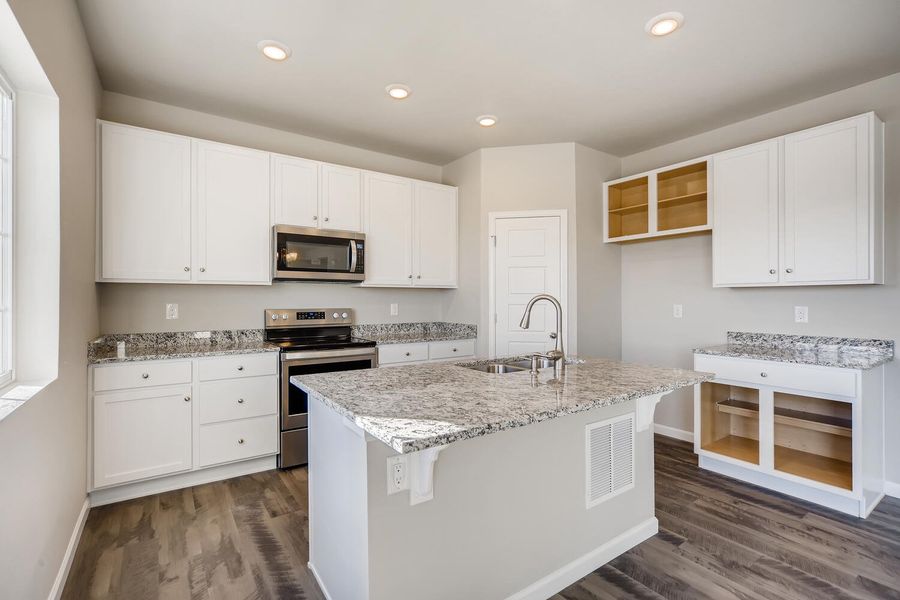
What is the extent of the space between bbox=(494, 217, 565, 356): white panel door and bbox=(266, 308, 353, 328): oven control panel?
53.4 inches

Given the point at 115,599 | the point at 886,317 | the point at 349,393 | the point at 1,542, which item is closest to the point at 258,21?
the point at 349,393

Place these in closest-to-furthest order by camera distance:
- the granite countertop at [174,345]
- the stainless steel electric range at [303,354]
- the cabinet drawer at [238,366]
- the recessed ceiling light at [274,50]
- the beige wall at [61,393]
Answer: the beige wall at [61,393]
the recessed ceiling light at [274,50]
the granite countertop at [174,345]
the cabinet drawer at [238,366]
the stainless steel electric range at [303,354]

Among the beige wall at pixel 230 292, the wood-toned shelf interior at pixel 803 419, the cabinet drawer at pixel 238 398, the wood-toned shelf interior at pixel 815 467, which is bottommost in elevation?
the wood-toned shelf interior at pixel 815 467

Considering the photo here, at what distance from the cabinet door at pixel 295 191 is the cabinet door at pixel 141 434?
1419 millimetres

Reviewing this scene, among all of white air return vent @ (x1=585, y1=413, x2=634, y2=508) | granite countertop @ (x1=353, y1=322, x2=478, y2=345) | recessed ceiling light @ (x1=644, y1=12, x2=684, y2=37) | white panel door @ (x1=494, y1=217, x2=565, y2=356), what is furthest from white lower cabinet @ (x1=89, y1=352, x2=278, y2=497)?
recessed ceiling light @ (x1=644, y1=12, x2=684, y2=37)

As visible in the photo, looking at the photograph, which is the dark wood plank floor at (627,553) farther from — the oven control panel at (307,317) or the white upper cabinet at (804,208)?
the white upper cabinet at (804,208)

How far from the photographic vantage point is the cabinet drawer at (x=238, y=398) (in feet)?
9.37

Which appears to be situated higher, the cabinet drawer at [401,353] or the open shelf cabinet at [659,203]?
→ the open shelf cabinet at [659,203]

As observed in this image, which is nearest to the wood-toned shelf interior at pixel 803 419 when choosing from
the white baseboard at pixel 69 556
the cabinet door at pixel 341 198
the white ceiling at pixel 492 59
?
the white ceiling at pixel 492 59

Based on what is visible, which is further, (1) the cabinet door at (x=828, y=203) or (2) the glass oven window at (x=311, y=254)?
(2) the glass oven window at (x=311, y=254)

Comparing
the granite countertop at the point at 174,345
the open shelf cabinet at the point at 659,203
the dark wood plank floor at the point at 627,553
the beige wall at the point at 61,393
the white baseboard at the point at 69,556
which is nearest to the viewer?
the beige wall at the point at 61,393

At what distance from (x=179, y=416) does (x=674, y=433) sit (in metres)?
3.79

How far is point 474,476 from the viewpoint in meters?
1.61

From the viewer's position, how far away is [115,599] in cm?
180
